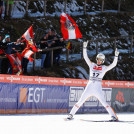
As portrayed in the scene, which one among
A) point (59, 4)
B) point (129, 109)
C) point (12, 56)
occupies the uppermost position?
point (59, 4)

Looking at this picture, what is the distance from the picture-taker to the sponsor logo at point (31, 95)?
13.1m

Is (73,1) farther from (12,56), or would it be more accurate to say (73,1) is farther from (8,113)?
(8,113)

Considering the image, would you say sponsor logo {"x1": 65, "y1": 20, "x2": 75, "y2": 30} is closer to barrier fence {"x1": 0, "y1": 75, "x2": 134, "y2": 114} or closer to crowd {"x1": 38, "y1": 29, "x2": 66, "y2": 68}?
crowd {"x1": 38, "y1": 29, "x2": 66, "y2": 68}

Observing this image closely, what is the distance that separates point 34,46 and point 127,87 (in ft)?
13.9

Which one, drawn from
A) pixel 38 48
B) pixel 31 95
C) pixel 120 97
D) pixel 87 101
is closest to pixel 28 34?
pixel 38 48

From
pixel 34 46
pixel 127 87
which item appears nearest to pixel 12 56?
pixel 34 46

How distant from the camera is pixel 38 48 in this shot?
52.6ft

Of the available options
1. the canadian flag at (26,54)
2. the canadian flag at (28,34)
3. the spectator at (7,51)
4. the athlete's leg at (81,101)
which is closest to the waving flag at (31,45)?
the canadian flag at (28,34)

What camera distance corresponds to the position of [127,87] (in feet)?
54.7

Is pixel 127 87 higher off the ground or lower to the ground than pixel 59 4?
lower

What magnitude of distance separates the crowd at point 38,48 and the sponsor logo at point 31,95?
1.86m

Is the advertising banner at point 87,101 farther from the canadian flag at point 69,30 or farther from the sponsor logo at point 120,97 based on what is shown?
the canadian flag at point 69,30
